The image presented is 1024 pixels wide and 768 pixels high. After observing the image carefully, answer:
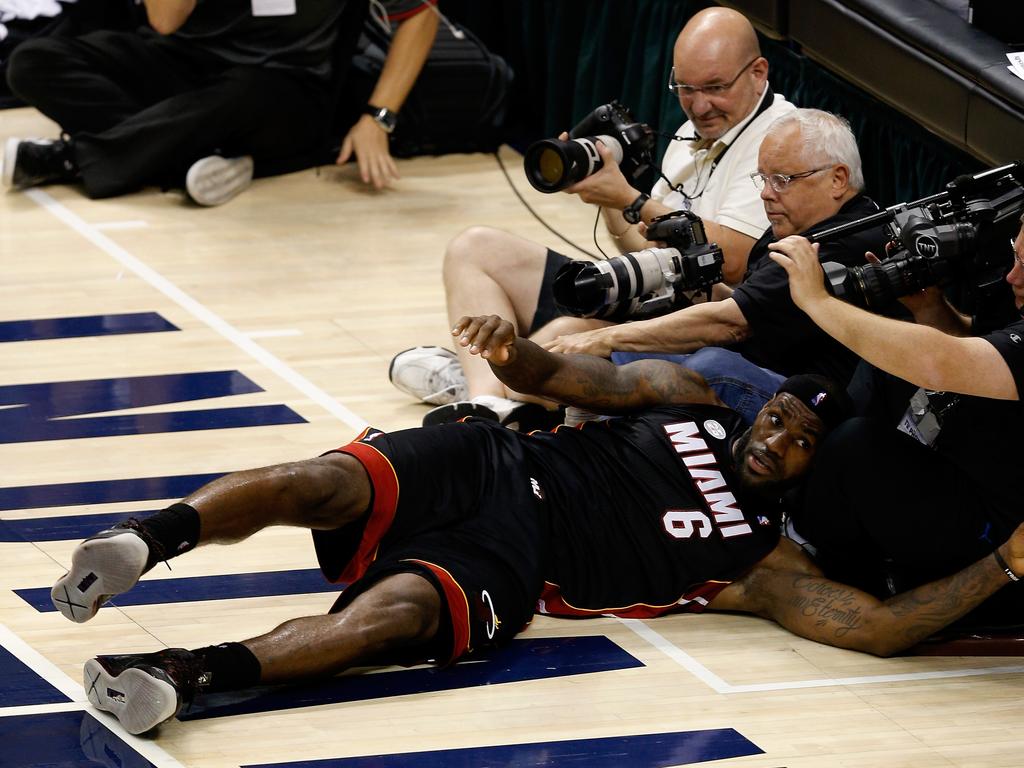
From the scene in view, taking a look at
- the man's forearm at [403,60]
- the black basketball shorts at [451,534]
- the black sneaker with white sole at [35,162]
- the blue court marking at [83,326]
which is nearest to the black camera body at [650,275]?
the black basketball shorts at [451,534]

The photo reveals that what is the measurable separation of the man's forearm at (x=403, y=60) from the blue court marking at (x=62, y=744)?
360 centimetres

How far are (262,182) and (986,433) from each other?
3.65 metres

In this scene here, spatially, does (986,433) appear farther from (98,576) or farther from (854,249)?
(98,576)

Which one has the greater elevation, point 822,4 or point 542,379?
point 822,4

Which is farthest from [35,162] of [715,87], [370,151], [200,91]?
[715,87]

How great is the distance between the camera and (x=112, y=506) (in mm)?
3852

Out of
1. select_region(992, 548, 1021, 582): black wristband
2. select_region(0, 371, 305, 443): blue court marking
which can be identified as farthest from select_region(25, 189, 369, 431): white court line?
select_region(992, 548, 1021, 582): black wristband

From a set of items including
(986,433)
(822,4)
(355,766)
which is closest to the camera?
(355,766)

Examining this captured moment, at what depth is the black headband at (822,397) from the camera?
3.47 meters

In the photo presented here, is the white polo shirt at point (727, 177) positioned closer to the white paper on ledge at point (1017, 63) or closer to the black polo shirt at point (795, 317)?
the black polo shirt at point (795, 317)

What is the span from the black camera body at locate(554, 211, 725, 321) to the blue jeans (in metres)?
0.15

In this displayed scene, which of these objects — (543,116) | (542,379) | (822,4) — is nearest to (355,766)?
(542,379)

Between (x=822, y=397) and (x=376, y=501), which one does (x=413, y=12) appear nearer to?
(x=822, y=397)

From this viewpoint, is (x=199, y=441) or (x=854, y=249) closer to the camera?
(x=854, y=249)
